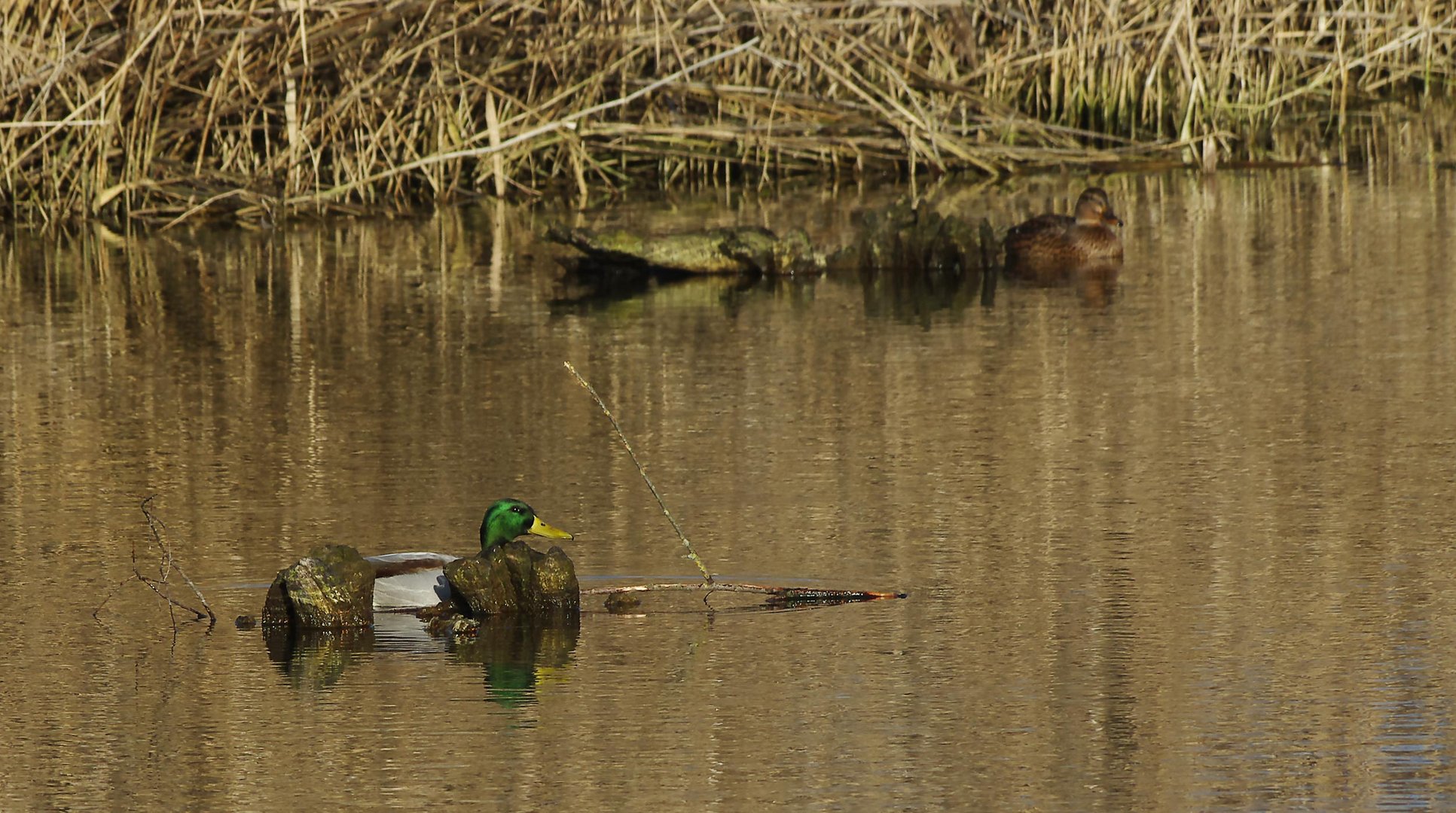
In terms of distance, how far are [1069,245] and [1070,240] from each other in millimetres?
29

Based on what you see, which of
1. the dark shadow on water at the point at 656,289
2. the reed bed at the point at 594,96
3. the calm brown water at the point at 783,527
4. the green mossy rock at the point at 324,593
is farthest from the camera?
the reed bed at the point at 594,96

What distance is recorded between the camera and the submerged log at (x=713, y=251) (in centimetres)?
1486

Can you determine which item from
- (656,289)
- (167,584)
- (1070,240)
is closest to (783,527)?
(167,584)

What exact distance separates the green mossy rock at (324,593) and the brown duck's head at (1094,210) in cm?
878

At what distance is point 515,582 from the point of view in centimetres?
679

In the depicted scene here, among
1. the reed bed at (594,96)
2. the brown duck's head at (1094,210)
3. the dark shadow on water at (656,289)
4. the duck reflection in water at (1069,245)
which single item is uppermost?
the reed bed at (594,96)

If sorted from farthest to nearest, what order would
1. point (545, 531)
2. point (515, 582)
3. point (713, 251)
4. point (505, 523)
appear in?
point (713, 251), point (545, 531), point (505, 523), point (515, 582)

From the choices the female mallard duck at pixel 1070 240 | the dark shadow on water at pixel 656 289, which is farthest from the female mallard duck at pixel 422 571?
the female mallard duck at pixel 1070 240

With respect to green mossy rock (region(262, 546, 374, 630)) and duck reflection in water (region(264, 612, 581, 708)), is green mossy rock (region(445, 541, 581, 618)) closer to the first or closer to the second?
duck reflection in water (region(264, 612, 581, 708))

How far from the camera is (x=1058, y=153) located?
19641 mm

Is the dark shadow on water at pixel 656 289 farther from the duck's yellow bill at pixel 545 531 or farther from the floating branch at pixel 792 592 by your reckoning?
the floating branch at pixel 792 592

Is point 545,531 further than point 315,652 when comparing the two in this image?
Yes

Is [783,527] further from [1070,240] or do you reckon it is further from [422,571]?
[1070,240]

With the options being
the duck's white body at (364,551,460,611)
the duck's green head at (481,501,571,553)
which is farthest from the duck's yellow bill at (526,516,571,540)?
the duck's white body at (364,551,460,611)
